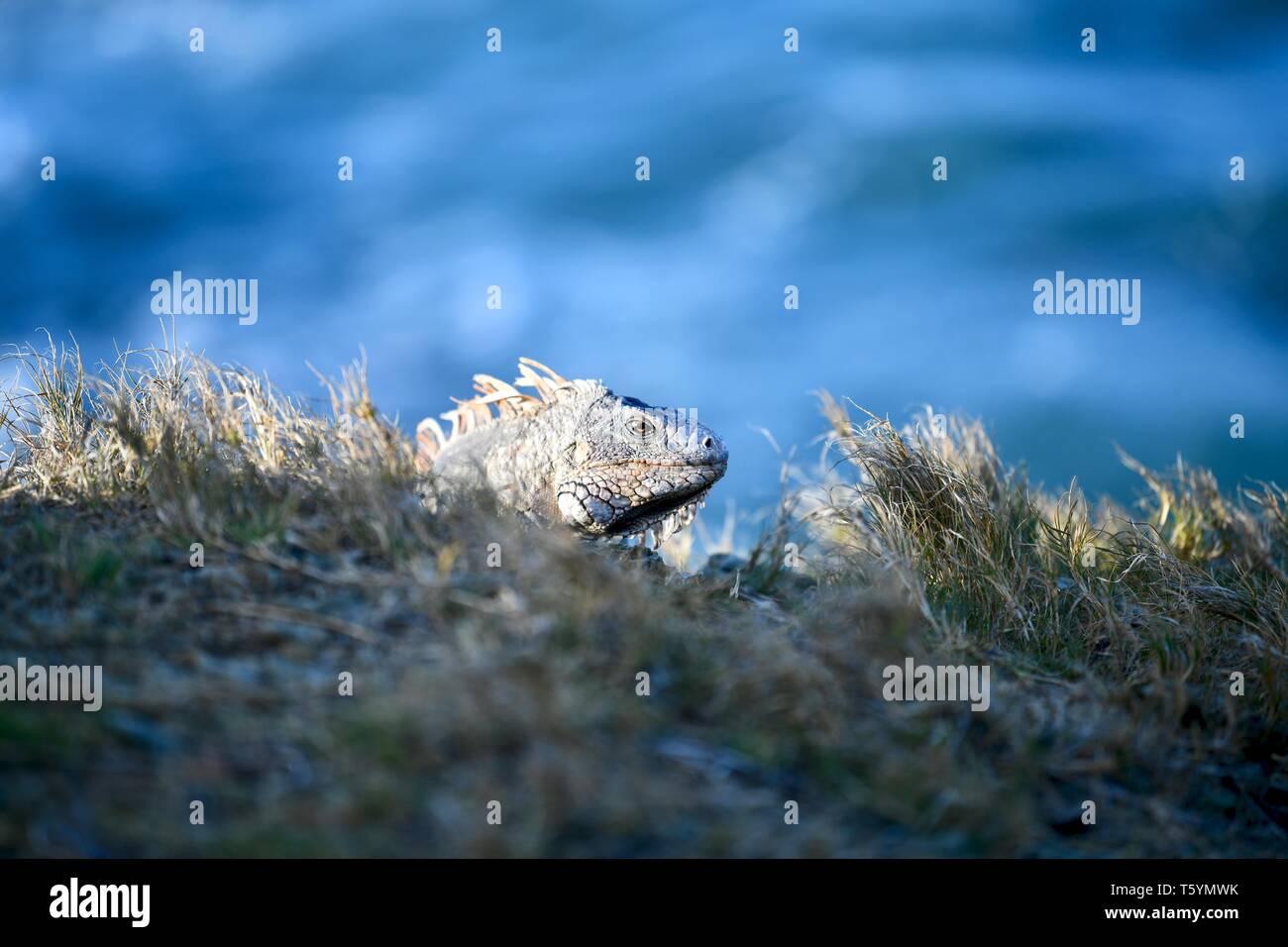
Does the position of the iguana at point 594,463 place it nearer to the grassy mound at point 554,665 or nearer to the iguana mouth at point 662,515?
the iguana mouth at point 662,515

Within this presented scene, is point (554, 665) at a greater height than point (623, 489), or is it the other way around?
point (623, 489)

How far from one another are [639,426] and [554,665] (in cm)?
279

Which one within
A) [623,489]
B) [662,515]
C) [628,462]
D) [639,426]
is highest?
[639,426]

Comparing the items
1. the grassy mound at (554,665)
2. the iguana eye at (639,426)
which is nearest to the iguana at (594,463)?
the iguana eye at (639,426)

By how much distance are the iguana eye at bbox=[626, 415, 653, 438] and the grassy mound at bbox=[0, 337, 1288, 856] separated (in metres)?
0.75

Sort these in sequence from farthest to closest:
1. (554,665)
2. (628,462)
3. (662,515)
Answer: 1. (662,515)
2. (628,462)
3. (554,665)

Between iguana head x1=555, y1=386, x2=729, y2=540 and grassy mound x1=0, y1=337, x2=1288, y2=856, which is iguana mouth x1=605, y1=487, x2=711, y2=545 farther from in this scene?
Answer: grassy mound x1=0, y1=337, x2=1288, y2=856

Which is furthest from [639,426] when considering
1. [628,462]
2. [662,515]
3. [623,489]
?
[662,515]

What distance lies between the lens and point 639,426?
21.4ft

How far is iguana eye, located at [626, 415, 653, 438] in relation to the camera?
6.48m

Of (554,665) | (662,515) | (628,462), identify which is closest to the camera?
(554,665)

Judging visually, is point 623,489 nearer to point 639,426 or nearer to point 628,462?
point 628,462

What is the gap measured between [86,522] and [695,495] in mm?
3496

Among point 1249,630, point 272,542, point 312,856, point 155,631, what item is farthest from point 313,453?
point 1249,630
